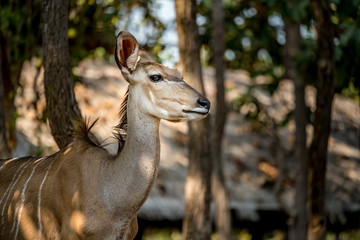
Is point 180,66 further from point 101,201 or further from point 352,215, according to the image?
point 352,215

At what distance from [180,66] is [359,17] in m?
2.55

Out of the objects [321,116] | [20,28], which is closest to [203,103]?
[321,116]

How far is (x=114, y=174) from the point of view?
565cm

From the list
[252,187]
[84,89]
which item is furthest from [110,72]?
[252,187]

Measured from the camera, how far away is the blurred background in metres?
10.1

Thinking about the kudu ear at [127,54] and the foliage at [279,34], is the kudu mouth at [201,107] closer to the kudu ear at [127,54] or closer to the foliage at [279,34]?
the kudu ear at [127,54]

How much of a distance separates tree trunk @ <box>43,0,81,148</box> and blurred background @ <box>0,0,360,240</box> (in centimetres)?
23

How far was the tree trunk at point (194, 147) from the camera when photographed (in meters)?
9.03

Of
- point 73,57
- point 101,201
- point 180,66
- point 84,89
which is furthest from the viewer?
point 84,89

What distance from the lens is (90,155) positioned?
5809 mm

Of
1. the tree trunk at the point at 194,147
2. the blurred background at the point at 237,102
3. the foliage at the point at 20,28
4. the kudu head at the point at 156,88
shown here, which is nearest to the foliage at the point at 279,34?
the blurred background at the point at 237,102

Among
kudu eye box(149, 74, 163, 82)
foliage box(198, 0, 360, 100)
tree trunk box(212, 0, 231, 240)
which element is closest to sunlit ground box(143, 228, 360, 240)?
tree trunk box(212, 0, 231, 240)

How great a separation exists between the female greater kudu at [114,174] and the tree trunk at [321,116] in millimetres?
3913

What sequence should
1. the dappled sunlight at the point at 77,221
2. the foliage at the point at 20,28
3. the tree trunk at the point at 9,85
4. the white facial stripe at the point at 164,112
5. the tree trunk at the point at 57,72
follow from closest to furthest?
the dappled sunlight at the point at 77,221 < the white facial stripe at the point at 164,112 < the tree trunk at the point at 57,72 < the foliage at the point at 20,28 < the tree trunk at the point at 9,85
